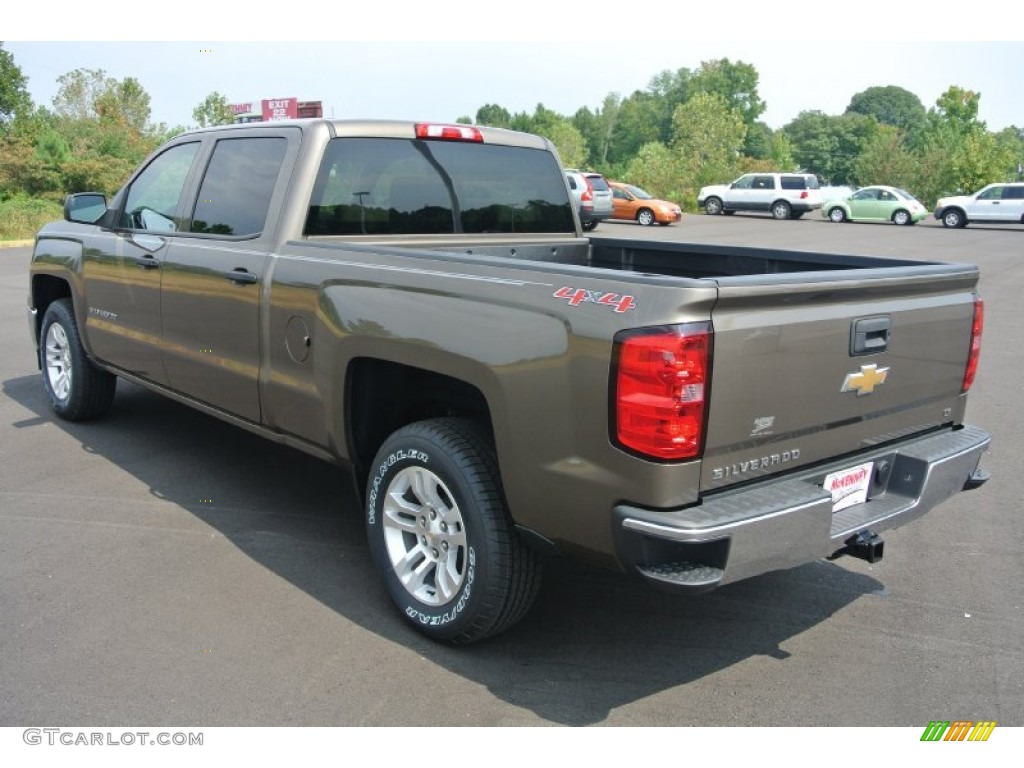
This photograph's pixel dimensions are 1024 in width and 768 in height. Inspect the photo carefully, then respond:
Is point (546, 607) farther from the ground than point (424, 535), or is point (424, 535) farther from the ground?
point (424, 535)

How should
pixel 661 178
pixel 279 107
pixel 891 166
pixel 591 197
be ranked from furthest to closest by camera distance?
pixel 891 166 → pixel 661 178 → pixel 591 197 → pixel 279 107

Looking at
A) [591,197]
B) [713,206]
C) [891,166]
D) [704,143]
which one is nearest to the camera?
[591,197]

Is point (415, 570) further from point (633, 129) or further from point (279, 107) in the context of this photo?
point (633, 129)

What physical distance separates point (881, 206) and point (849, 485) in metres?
33.5

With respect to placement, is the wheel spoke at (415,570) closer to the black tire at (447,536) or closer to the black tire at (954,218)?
the black tire at (447,536)

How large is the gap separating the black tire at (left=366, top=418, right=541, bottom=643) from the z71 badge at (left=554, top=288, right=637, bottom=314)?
739mm

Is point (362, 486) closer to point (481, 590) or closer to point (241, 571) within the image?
point (241, 571)

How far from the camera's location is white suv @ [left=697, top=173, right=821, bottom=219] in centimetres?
3488

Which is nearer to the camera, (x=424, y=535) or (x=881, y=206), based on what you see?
(x=424, y=535)

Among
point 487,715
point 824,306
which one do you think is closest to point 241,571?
point 487,715

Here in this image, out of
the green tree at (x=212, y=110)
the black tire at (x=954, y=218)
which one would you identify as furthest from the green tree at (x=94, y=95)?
the black tire at (x=954, y=218)

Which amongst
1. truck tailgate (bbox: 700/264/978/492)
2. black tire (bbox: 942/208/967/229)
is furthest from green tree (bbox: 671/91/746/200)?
truck tailgate (bbox: 700/264/978/492)

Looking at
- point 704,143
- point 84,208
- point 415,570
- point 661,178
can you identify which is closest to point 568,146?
point 704,143

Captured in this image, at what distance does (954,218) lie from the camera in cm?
3284
